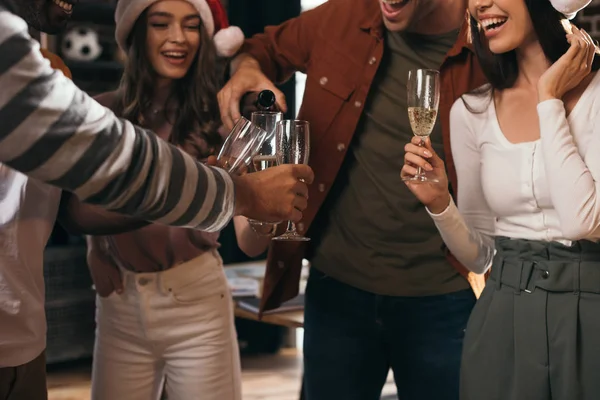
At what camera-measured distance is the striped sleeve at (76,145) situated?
1178mm

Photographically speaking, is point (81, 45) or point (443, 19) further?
point (81, 45)

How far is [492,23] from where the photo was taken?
187 centimetres

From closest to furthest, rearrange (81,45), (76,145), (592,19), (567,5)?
(76,145)
(567,5)
(592,19)
(81,45)

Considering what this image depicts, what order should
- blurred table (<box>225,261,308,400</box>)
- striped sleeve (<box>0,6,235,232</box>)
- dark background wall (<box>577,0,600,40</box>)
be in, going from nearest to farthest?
striped sleeve (<box>0,6,235,232</box>) → blurred table (<box>225,261,308,400</box>) → dark background wall (<box>577,0,600,40</box>)

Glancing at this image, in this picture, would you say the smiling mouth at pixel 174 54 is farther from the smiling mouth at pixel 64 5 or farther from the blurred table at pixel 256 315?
the blurred table at pixel 256 315

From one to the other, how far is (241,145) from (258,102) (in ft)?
0.79

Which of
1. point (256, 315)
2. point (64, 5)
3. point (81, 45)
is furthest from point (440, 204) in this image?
point (81, 45)

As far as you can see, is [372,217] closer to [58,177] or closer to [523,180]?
[523,180]

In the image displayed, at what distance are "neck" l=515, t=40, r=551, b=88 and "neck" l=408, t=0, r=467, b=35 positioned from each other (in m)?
0.27

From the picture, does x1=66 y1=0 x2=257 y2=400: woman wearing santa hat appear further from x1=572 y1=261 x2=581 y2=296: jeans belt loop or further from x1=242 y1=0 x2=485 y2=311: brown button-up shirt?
x1=572 y1=261 x2=581 y2=296: jeans belt loop

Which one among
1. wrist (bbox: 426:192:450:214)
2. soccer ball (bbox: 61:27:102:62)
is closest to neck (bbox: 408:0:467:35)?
wrist (bbox: 426:192:450:214)

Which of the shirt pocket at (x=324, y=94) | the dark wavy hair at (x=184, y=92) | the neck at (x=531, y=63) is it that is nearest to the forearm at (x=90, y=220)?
the dark wavy hair at (x=184, y=92)

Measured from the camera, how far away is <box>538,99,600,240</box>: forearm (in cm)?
167

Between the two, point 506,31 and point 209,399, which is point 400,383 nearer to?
point 209,399
